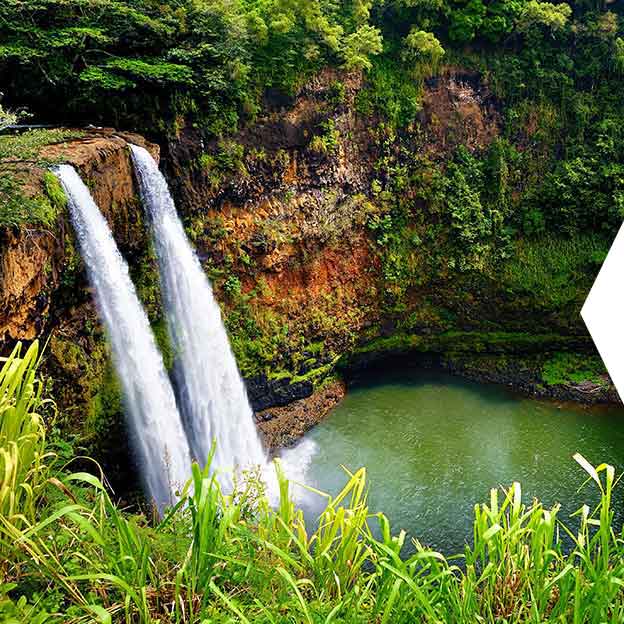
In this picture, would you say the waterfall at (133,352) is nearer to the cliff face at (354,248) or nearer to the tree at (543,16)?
the cliff face at (354,248)

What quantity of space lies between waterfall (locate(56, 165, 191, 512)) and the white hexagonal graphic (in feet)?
14.5

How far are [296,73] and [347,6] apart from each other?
1.98 metres

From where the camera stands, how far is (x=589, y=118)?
10.8 metres

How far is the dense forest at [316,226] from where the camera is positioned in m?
2.34

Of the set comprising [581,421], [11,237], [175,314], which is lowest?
[581,421]

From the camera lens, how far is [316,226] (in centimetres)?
949

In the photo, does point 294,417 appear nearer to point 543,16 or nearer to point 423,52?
point 423,52

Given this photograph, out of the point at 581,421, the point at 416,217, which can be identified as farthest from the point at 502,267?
the point at 581,421

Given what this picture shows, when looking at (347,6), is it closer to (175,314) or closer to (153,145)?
(153,145)

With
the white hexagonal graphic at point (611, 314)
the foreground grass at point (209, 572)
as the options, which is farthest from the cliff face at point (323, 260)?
the white hexagonal graphic at point (611, 314)

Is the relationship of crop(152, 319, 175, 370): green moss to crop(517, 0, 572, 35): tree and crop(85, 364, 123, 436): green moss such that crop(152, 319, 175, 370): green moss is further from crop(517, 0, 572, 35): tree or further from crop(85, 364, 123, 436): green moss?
crop(517, 0, 572, 35): tree

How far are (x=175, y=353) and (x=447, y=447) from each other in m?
4.67

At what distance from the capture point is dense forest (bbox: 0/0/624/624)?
2.34 meters

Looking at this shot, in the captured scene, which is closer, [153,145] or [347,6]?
[153,145]
